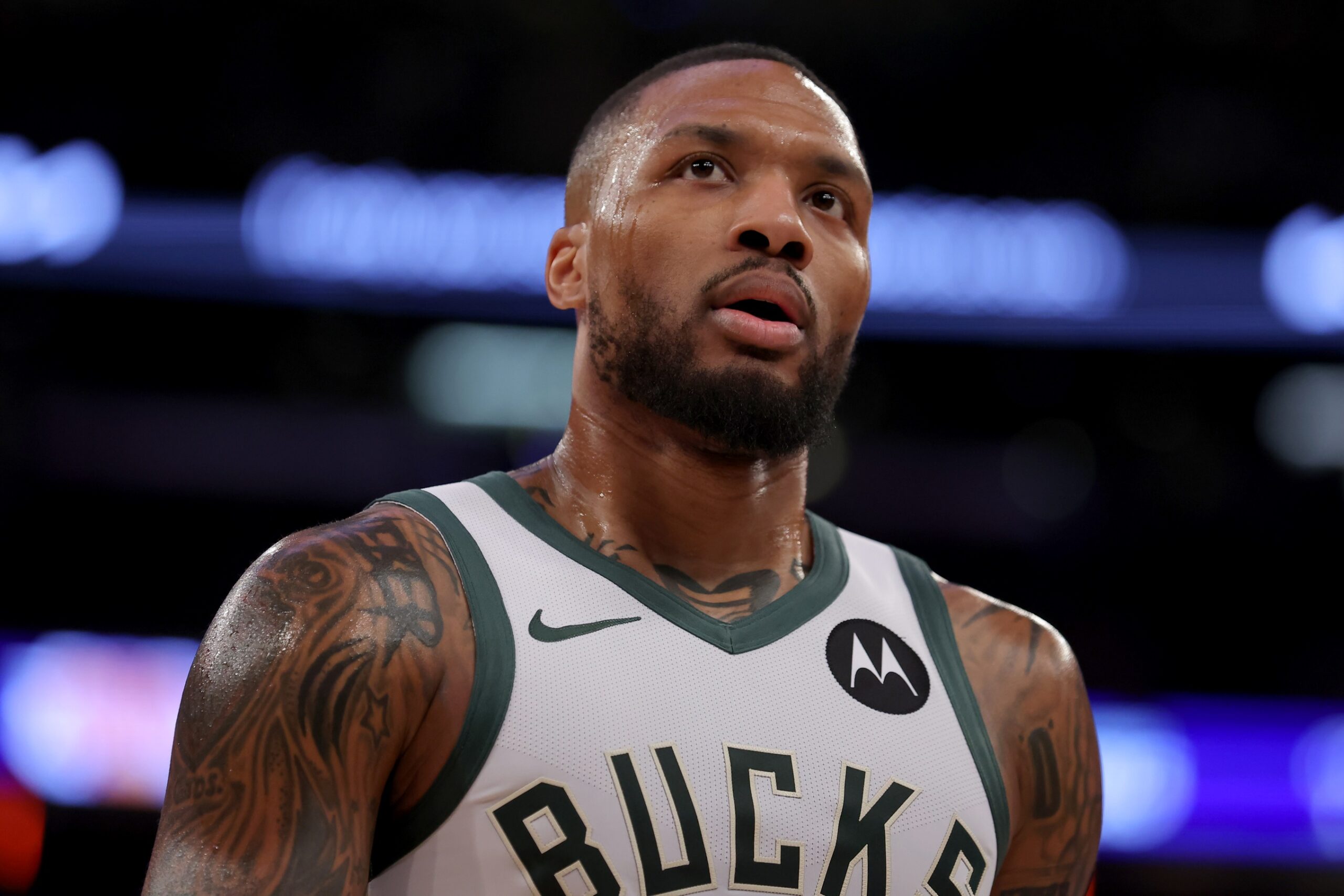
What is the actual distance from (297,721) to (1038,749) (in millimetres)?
1219

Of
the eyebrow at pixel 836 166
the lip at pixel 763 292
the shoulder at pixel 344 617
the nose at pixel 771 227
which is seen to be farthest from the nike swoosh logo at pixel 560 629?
the eyebrow at pixel 836 166

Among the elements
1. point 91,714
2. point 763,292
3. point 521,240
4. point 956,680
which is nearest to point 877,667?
point 956,680

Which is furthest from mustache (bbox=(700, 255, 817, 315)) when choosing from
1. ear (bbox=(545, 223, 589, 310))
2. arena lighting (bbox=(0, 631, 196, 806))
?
arena lighting (bbox=(0, 631, 196, 806))

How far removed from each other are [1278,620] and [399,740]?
946cm

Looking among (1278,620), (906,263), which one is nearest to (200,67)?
(906,263)

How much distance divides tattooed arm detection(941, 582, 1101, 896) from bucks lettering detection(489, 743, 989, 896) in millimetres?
207

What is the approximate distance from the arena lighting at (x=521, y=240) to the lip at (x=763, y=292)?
5448 mm

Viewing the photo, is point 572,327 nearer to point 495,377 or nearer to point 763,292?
point 495,377

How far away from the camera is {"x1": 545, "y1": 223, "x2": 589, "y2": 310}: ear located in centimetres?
241

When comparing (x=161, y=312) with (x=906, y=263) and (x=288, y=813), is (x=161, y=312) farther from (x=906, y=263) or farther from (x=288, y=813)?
(x=288, y=813)

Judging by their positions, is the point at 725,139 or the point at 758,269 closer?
the point at 758,269

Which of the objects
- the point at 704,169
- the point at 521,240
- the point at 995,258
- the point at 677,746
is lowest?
the point at 677,746

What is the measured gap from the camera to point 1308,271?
302 inches

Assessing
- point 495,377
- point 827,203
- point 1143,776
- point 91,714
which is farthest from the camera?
point 495,377
